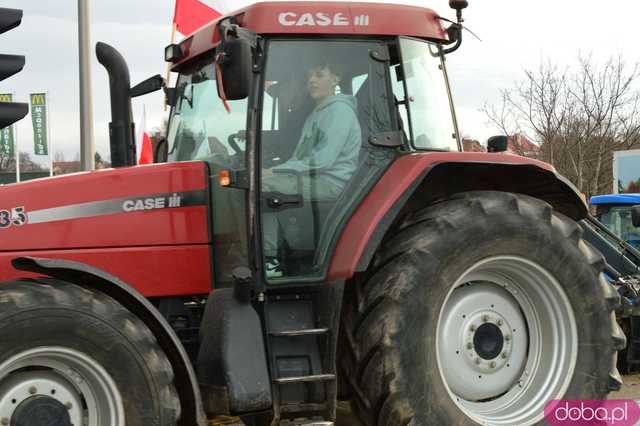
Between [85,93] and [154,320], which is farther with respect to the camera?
[85,93]

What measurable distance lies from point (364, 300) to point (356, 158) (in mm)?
787

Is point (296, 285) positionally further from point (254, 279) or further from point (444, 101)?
point (444, 101)

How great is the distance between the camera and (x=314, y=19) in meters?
4.11

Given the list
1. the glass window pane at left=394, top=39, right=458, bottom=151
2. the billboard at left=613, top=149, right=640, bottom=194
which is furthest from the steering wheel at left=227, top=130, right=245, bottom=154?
the billboard at left=613, top=149, right=640, bottom=194

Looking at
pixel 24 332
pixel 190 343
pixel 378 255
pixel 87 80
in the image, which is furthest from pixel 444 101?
pixel 87 80

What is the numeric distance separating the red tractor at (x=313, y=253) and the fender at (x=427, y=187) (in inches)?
0.5

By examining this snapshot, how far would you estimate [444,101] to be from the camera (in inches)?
180

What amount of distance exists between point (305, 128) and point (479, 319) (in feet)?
4.77

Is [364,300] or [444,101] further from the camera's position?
[444,101]

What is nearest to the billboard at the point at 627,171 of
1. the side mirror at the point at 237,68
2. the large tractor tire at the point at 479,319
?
the large tractor tire at the point at 479,319

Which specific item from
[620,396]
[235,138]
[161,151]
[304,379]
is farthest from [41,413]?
[620,396]

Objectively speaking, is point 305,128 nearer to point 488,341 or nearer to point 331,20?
point 331,20

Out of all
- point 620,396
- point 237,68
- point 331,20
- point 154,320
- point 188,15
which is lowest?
point 620,396

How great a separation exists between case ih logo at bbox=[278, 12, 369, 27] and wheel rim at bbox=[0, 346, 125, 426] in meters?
2.00
